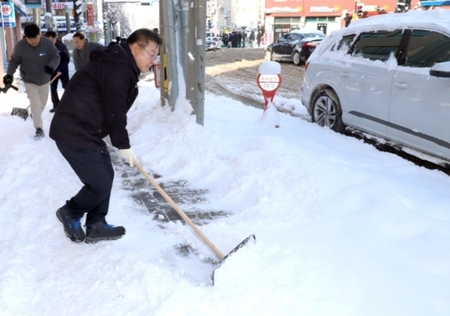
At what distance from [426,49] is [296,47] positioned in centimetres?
1438

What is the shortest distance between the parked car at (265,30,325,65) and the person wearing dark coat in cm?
1580

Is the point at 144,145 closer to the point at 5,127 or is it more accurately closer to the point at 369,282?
the point at 5,127

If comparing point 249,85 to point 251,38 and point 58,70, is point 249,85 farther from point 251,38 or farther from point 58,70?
point 251,38

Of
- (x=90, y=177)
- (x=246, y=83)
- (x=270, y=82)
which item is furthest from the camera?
(x=246, y=83)

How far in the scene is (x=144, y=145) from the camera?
652 cm

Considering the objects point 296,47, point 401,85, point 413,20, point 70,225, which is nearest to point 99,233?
point 70,225

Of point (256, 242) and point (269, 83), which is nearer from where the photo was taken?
point (256, 242)

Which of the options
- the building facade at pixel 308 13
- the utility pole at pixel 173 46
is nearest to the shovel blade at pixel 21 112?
the utility pole at pixel 173 46

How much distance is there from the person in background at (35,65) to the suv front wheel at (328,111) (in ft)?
13.4

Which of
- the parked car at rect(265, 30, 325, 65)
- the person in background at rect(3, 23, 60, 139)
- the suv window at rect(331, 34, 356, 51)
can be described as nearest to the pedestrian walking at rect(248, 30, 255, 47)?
the parked car at rect(265, 30, 325, 65)

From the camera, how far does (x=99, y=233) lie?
369 cm

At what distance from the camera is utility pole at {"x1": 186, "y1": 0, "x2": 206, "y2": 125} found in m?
6.38

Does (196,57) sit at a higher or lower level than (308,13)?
lower

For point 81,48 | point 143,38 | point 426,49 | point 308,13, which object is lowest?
point 81,48
